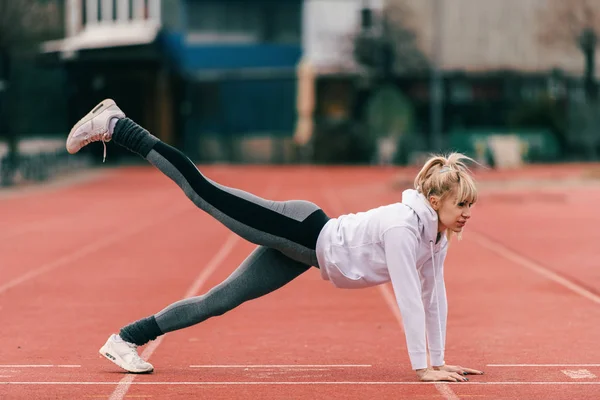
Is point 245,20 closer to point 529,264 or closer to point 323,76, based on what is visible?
point 323,76

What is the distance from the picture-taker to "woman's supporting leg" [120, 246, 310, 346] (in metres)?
7.13

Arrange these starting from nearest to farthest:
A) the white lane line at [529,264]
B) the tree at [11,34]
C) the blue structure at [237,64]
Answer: the white lane line at [529,264], the tree at [11,34], the blue structure at [237,64]

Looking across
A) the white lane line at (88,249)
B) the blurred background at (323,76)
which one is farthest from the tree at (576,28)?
the white lane line at (88,249)

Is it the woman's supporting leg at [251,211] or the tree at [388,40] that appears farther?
the tree at [388,40]

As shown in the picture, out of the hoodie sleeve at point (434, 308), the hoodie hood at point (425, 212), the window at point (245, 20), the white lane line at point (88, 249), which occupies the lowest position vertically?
the white lane line at point (88, 249)

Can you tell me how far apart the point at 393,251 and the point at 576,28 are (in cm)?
5301

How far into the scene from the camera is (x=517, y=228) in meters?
20.8

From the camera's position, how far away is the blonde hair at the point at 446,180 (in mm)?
6785

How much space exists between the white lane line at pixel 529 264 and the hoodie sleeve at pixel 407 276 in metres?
5.18

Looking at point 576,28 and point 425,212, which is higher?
point 576,28

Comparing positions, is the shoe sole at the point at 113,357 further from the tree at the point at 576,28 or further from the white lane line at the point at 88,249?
the tree at the point at 576,28

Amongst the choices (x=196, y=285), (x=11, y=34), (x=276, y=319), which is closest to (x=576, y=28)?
(x=11, y=34)

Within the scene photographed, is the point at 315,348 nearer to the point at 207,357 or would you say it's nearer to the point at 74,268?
the point at 207,357

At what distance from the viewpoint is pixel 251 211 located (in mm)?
6922
